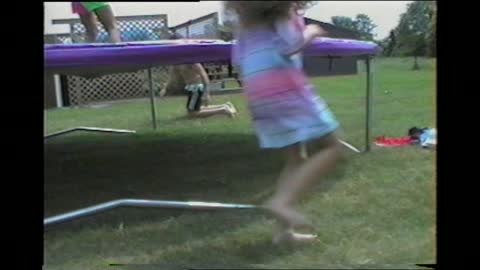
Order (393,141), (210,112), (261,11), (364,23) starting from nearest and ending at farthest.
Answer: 1. (364,23)
2. (261,11)
3. (393,141)
4. (210,112)

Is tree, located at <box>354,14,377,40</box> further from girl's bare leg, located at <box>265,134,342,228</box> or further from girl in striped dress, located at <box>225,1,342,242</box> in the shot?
girl's bare leg, located at <box>265,134,342,228</box>

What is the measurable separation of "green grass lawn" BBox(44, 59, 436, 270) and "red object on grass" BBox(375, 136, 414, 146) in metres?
0.06

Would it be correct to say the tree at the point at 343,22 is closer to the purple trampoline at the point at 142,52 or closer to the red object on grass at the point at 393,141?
the purple trampoline at the point at 142,52

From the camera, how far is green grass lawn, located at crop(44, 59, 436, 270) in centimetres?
109

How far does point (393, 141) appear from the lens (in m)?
2.20

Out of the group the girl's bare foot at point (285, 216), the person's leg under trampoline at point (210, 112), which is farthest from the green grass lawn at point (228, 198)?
the person's leg under trampoline at point (210, 112)

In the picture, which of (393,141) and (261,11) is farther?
(393,141)

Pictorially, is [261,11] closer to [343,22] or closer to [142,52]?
[343,22]

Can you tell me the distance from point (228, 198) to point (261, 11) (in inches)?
21.4

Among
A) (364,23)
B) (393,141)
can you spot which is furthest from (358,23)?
(393,141)

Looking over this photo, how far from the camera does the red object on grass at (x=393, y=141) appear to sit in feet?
7.06

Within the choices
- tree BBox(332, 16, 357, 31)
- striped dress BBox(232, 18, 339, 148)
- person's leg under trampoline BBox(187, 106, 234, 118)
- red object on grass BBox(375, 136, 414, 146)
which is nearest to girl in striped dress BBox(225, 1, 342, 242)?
striped dress BBox(232, 18, 339, 148)

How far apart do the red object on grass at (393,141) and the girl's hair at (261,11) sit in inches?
43.6

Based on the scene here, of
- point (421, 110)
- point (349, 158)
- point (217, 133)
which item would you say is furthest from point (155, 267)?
point (421, 110)
